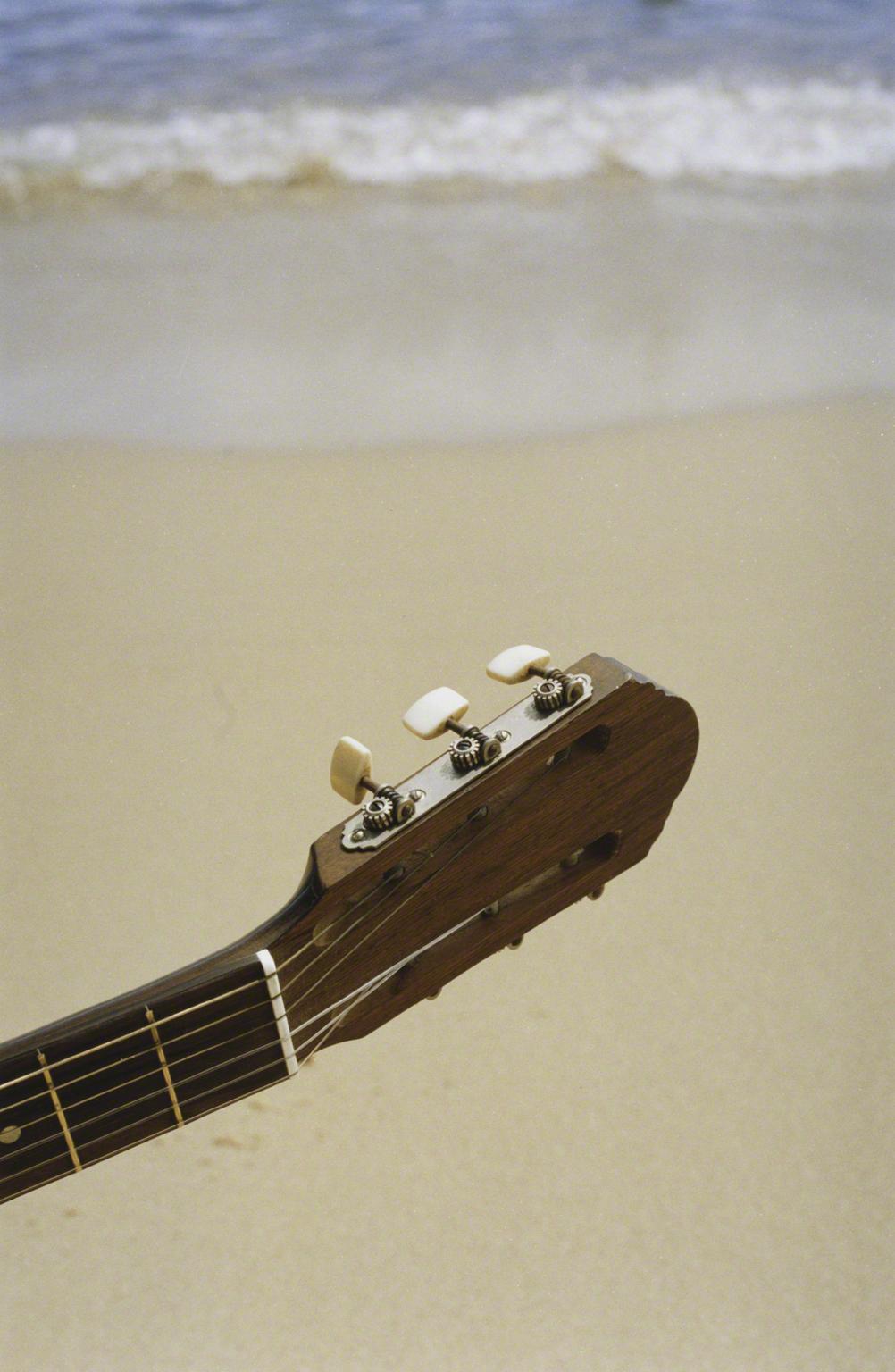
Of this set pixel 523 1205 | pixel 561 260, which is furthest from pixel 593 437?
pixel 523 1205

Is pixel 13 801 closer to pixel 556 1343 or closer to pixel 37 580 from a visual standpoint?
pixel 37 580

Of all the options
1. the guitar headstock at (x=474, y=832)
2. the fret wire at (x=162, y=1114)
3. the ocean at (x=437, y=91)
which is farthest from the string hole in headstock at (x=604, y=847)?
the ocean at (x=437, y=91)

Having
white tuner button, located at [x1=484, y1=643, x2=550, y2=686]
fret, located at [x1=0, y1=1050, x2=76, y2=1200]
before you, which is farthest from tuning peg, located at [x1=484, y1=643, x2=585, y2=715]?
fret, located at [x1=0, y1=1050, x2=76, y2=1200]

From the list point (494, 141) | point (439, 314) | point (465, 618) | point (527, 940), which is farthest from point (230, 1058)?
point (494, 141)

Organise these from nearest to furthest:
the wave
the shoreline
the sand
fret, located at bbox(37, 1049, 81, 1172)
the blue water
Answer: fret, located at bbox(37, 1049, 81, 1172)
the sand
the shoreline
the wave
the blue water

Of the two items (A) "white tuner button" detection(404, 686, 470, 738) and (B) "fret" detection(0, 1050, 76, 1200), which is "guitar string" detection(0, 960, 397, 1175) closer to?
(B) "fret" detection(0, 1050, 76, 1200)

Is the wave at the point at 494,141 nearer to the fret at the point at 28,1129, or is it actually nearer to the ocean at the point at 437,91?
the ocean at the point at 437,91
